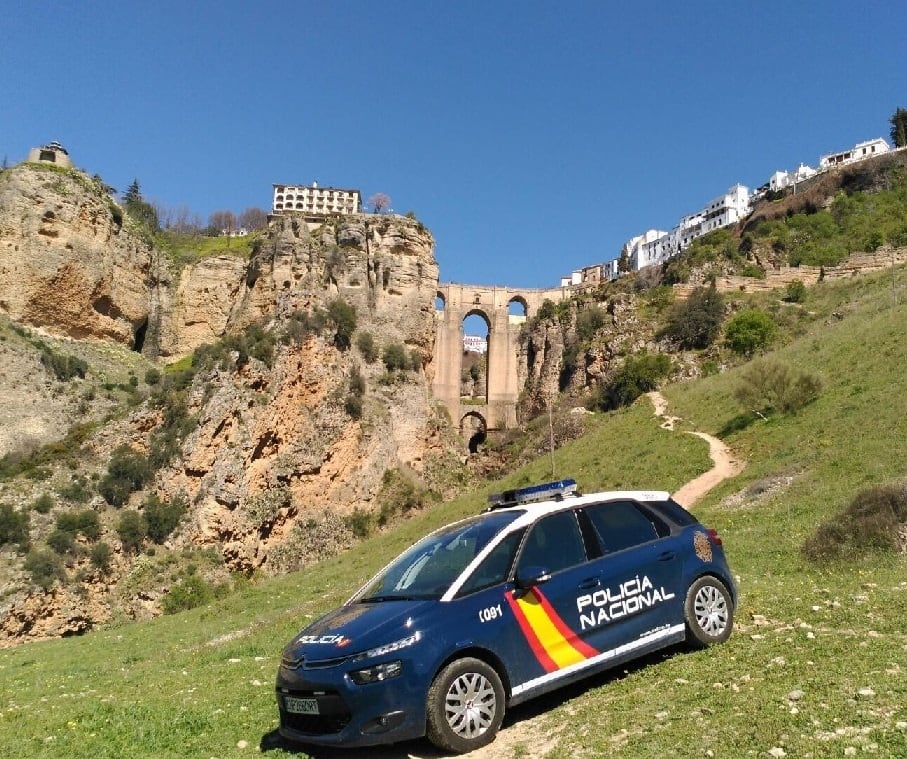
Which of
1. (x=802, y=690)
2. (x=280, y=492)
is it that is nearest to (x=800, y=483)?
(x=802, y=690)

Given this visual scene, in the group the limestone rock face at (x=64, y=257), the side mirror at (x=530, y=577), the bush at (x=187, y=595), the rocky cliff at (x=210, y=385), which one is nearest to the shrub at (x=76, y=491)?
the rocky cliff at (x=210, y=385)

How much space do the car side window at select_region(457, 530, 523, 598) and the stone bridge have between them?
56885 mm

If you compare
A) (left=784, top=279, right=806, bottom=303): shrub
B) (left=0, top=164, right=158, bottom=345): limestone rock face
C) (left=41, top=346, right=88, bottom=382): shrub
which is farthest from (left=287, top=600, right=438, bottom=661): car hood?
(left=784, top=279, right=806, bottom=303): shrub

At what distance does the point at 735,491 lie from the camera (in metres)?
18.7

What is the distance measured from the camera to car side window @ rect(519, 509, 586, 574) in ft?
20.3

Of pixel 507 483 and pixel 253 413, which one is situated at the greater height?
pixel 253 413

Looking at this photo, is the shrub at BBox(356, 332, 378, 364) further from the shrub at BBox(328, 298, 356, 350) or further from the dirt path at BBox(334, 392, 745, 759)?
the dirt path at BBox(334, 392, 745, 759)

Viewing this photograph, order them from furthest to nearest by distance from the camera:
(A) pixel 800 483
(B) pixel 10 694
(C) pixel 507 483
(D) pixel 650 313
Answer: (D) pixel 650 313
(C) pixel 507 483
(A) pixel 800 483
(B) pixel 10 694

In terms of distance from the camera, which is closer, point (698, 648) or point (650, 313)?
point (698, 648)

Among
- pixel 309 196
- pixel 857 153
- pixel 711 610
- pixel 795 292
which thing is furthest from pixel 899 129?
A: pixel 711 610

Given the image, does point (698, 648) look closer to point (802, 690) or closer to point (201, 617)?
point (802, 690)

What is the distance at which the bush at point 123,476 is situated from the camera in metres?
34.4

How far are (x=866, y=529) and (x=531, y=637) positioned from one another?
703 centimetres

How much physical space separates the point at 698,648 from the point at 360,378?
3609cm
